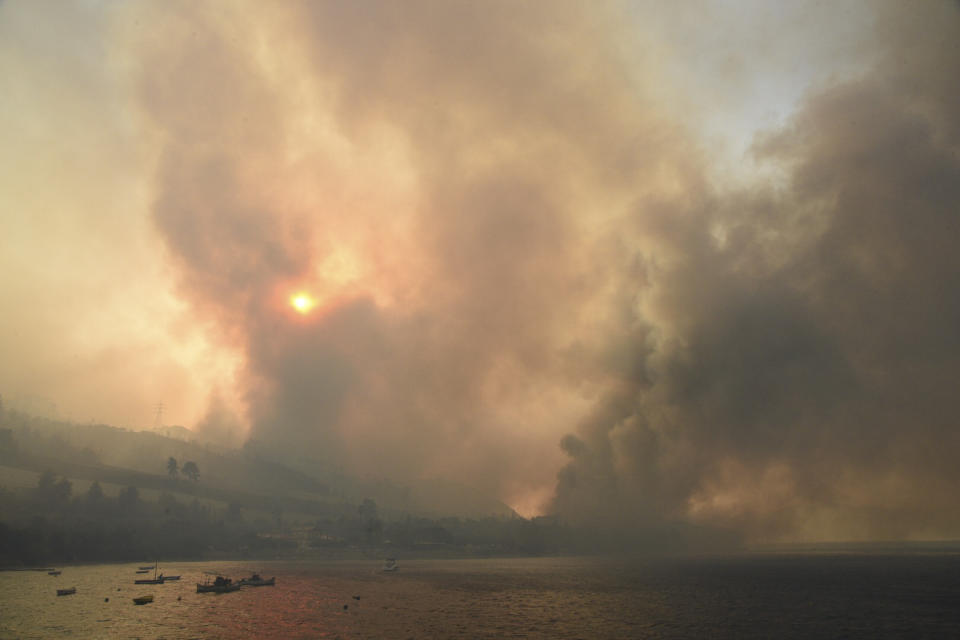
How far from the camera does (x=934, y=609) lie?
125 metres

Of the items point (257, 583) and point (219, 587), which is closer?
point (219, 587)

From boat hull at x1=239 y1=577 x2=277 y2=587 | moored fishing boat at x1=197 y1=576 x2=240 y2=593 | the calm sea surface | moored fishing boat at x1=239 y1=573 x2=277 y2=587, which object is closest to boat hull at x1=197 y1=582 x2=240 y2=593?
moored fishing boat at x1=197 y1=576 x2=240 y2=593

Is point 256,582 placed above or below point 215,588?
below

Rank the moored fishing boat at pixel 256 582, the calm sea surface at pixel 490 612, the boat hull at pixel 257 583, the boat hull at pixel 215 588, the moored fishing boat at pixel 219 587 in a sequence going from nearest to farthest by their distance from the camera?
1. the calm sea surface at pixel 490 612
2. the boat hull at pixel 215 588
3. the moored fishing boat at pixel 219 587
4. the boat hull at pixel 257 583
5. the moored fishing boat at pixel 256 582

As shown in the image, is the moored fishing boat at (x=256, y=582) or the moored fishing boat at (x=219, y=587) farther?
the moored fishing boat at (x=256, y=582)

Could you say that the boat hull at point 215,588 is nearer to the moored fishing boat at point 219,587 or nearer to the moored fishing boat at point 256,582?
the moored fishing boat at point 219,587

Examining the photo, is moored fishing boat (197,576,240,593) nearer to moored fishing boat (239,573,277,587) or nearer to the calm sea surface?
the calm sea surface

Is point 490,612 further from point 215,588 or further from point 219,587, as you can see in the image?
point 219,587

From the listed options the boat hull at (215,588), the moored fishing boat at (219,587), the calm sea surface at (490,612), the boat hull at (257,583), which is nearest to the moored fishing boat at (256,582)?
the boat hull at (257,583)

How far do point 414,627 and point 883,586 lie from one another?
17241cm

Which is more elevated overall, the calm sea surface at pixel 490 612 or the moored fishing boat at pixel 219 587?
the calm sea surface at pixel 490 612

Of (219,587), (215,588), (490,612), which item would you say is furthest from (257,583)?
(490,612)

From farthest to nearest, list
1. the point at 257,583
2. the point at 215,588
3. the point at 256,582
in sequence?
the point at 256,582, the point at 257,583, the point at 215,588

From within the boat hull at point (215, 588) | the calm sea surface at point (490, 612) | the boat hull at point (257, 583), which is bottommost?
the boat hull at point (257, 583)
